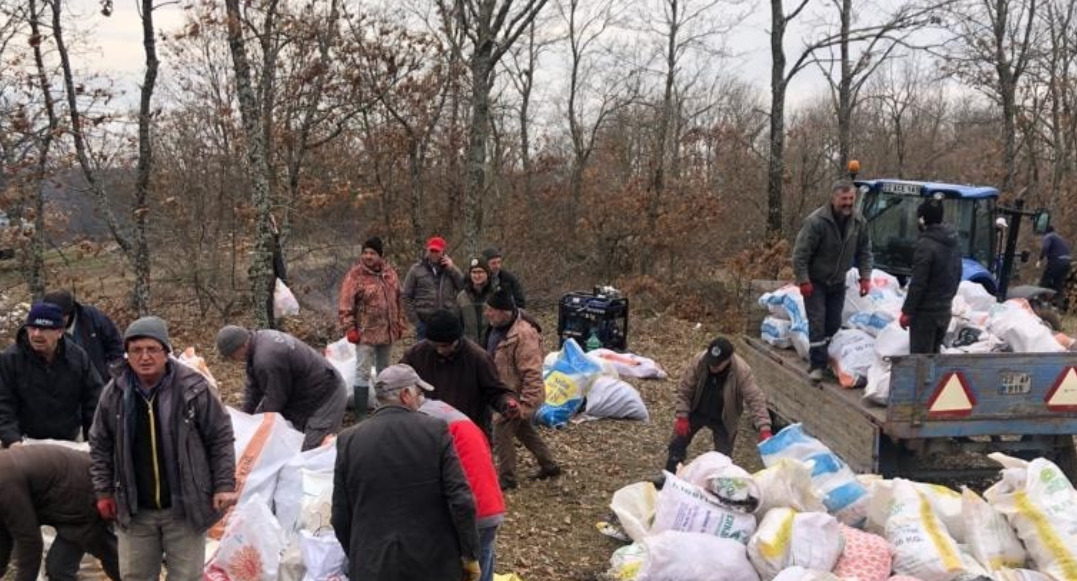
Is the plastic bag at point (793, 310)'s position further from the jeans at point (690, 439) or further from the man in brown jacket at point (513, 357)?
the man in brown jacket at point (513, 357)

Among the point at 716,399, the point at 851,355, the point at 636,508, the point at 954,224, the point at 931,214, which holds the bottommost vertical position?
the point at 636,508

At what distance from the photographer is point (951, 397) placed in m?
4.64

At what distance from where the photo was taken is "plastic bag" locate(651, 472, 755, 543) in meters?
4.14

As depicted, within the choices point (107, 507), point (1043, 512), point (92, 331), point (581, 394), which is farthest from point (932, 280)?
point (92, 331)

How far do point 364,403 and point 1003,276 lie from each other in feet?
22.2

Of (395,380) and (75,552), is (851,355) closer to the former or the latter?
(395,380)

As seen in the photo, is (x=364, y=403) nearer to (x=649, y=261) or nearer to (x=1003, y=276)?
(x=1003, y=276)

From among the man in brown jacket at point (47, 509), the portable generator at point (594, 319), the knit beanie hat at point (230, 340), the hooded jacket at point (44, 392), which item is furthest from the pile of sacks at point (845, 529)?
the portable generator at point (594, 319)

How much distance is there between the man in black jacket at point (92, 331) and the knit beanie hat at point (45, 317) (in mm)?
632

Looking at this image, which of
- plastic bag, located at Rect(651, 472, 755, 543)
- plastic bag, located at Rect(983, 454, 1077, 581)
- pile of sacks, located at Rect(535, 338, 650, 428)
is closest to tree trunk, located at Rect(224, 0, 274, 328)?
pile of sacks, located at Rect(535, 338, 650, 428)

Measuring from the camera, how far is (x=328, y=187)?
12.3 m

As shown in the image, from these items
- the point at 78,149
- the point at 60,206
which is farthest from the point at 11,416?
the point at 60,206

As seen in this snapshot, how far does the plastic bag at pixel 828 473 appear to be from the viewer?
4.36 metres

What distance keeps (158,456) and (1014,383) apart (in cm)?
456
